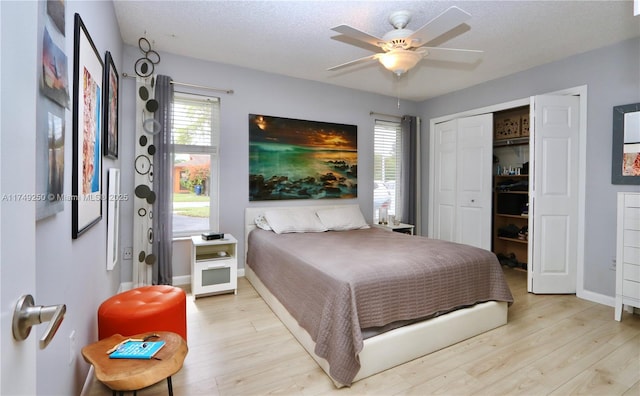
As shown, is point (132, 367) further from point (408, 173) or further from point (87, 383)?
point (408, 173)

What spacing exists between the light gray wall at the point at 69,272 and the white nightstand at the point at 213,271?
0.94 metres

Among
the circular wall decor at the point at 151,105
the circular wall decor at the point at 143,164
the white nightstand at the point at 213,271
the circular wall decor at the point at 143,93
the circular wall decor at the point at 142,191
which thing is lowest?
the white nightstand at the point at 213,271

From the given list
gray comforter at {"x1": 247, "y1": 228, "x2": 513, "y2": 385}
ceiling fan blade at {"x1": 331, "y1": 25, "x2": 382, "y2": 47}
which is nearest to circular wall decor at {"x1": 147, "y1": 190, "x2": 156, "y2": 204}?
gray comforter at {"x1": 247, "y1": 228, "x2": 513, "y2": 385}

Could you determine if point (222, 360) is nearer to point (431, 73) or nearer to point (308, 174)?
point (308, 174)

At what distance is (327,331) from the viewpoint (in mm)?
1902

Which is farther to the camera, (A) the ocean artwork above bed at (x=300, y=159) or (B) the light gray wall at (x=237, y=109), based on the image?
(A) the ocean artwork above bed at (x=300, y=159)

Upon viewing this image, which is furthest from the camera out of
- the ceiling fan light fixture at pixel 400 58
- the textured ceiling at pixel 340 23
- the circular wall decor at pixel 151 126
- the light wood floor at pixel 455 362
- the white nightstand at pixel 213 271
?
the circular wall decor at pixel 151 126

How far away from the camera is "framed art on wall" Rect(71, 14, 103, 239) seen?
1.50 m

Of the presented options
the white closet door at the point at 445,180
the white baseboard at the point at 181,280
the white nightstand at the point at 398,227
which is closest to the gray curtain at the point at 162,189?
the white baseboard at the point at 181,280

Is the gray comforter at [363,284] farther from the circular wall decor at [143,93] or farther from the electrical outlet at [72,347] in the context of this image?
the circular wall decor at [143,93]

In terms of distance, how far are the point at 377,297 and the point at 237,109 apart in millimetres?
2869

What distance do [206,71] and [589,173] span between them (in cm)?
435

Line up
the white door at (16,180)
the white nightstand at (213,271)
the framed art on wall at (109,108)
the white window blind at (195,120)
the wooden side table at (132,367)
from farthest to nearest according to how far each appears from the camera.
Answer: the white window blind at (195,120) < the white nightstand at (213,271) < the framed art on wall at (109,108) < the wooden side table at (132,367) < the white door at (16,180)

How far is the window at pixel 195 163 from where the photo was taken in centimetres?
356
